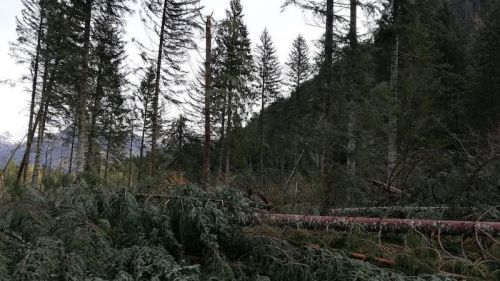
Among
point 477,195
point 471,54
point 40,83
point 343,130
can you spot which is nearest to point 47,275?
point 477,195

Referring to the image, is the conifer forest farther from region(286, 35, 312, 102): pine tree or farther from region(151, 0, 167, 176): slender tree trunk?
region(286, 35, 312, 102): pine tree

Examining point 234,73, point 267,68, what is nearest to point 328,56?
point 234,73

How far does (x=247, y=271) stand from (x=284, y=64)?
44162 millimetres

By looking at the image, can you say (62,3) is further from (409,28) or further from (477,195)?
(477,195)

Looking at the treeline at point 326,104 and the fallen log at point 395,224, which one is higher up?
the treeline at point 326,104

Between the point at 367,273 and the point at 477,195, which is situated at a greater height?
the point at 477,195

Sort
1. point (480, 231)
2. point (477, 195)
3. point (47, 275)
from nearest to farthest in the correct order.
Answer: point (47, 275) < point (480, 231) < point (477, 195)

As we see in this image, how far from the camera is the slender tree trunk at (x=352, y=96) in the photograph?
883 centimetres

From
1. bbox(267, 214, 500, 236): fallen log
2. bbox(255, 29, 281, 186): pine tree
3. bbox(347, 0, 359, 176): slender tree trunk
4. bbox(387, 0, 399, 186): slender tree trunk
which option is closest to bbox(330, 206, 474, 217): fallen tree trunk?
bbox(267, 214, 500, 236): fallen log

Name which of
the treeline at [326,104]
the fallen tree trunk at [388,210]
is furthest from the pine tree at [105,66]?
the fallen tree trunk at [388,210]

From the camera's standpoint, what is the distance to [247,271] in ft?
10.2

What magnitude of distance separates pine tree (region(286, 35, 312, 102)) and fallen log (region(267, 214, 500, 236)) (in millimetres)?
41055

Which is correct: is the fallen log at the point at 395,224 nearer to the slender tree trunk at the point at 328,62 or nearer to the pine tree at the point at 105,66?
the slender tree trunk at the point at 328,62

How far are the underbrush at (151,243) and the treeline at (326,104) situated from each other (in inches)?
38.2
